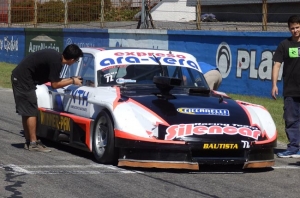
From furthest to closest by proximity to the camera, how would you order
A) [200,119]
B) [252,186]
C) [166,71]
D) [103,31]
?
[103,31] < [166,71] < [200,119] < [252,186]

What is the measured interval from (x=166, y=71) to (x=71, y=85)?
4.31ft

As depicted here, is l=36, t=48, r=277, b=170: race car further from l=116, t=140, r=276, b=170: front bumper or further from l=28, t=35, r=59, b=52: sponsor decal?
l=28, t=35, r=59, b=52: sponsor decal

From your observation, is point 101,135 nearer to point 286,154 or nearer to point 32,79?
point 32,79

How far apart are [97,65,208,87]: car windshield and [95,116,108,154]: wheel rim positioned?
83cm

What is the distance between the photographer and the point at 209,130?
800cm

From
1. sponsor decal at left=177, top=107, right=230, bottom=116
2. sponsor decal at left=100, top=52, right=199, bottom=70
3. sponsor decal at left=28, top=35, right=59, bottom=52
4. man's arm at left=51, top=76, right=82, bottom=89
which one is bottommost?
sponsor decal at left=28, top=35, right=59, bottom=52

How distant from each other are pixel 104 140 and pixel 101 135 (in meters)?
0.10

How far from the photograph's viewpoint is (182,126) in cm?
793

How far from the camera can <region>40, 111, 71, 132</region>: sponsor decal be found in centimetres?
926

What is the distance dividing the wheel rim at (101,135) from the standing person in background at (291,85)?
8.04 ft


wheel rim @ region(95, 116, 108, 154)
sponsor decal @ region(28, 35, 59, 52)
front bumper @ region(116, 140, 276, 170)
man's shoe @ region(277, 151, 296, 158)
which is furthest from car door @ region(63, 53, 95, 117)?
sponsor decal @ region(28, 35, 59, 52)

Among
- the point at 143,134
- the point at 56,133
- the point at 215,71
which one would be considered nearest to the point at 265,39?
the point at 215,71

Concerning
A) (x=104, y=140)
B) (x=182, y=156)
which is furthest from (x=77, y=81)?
(x=182, y=156)

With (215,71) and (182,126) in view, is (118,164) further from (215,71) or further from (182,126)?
(215,71)
